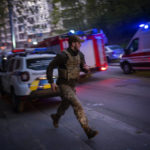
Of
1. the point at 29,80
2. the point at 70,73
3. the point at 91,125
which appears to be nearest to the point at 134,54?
the point at 29,80

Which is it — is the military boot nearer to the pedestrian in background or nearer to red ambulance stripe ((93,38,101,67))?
the pedestrian in background

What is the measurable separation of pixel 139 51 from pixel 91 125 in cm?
714

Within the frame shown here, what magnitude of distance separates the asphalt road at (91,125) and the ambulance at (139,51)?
374cm

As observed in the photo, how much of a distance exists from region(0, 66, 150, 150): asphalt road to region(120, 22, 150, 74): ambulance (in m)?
3.74

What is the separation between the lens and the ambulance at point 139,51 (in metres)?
10.6

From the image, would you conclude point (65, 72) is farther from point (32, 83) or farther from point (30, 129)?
point (32, 83)

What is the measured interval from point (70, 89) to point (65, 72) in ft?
1.05

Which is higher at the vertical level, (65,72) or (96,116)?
(65,72)

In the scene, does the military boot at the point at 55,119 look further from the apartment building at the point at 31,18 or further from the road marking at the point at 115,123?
the apartment building at the point at 31,18

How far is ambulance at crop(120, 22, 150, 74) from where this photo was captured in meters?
10.6

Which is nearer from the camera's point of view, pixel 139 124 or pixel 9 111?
pixel 139 124

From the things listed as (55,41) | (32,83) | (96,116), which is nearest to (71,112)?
(96,116)

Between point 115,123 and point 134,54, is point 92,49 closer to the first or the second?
point 134,54

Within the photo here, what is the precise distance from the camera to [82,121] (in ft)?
13.1
